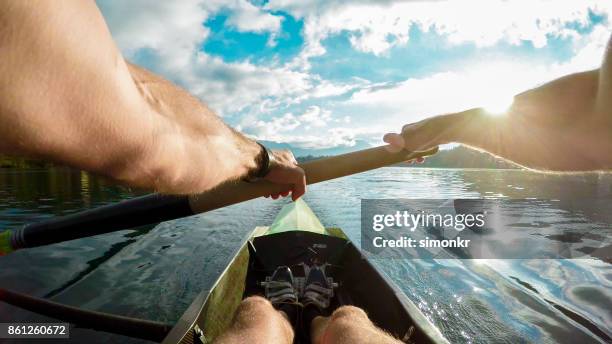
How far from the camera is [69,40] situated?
1.82ft

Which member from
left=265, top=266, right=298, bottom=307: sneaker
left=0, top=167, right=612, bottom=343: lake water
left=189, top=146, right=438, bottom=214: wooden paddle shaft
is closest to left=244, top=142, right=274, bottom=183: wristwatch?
left=189, top=146, right=438, bottom=214: wooden paddle shaft

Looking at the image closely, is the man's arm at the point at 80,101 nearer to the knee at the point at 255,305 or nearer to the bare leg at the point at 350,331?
the bare leg at the point at 350,331

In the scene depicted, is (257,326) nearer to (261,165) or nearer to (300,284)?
(261,165)

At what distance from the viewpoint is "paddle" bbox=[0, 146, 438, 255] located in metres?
2.16

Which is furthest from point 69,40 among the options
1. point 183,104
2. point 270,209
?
point 270,209

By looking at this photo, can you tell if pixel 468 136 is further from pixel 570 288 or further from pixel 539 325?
pixel 570 288

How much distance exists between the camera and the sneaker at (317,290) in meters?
3.64

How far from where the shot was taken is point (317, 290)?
3852 mm

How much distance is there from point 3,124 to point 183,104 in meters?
0.66

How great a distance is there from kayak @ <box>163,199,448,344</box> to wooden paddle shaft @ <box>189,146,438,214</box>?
951 mm

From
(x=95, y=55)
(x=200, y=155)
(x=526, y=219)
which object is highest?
(x=95, y=55)

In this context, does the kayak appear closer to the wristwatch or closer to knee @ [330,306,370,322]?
knee @ [330,306,370,322]

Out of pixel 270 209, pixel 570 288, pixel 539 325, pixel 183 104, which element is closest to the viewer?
pixel 183 104

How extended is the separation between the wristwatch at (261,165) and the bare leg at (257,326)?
1.00m
